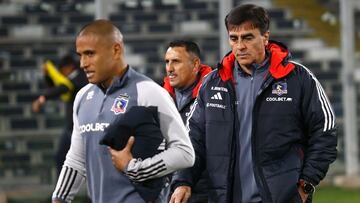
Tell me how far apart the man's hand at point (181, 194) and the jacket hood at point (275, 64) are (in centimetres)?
60

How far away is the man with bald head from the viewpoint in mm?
4680

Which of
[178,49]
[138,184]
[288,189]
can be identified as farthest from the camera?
[178,49]

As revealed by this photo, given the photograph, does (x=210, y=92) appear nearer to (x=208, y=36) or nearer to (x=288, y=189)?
(x=288, y=189)

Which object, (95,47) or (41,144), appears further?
(41,144)

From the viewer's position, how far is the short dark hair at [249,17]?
543cm

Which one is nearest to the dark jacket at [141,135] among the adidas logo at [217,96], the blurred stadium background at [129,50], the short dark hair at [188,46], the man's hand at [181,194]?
the man's hand at [181,194]

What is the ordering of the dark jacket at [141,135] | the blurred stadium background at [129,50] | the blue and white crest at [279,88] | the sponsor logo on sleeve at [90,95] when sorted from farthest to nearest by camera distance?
1. the blurred stadium background at [129,50]
2. the blue and white crest at [279,88]
3. the sponsor logo on sleeve at [90,95]
4. the dark jacket at [141,135]

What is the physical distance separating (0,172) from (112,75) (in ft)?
29.6

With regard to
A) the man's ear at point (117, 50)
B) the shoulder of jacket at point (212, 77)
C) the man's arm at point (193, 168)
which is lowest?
the man's arm at point (193, 168)

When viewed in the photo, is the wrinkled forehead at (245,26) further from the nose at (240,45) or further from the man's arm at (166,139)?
the man's arm at (166,139)

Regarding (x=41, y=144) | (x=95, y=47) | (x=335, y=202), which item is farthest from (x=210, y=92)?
(x=41, y=144)

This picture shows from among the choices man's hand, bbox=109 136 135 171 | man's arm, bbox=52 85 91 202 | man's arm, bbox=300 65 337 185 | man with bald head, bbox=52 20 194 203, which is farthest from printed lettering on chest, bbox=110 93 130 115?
man's arm, bbox=300 65 337 185

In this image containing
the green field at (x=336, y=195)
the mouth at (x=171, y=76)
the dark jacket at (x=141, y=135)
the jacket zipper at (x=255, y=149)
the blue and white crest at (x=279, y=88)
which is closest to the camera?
the dark jacket at (x=141, y=135)

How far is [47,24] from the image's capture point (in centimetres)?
1422
